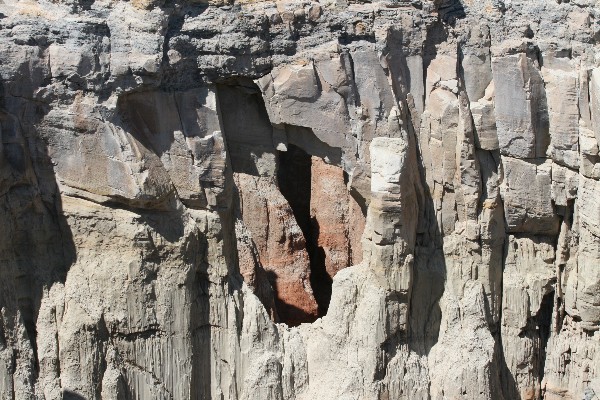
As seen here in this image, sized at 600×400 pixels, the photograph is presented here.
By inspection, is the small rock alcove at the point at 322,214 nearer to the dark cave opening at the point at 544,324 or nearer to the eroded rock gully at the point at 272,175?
the eroded rock gully at the point at 272,175

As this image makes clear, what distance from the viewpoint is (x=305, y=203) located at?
19.9m

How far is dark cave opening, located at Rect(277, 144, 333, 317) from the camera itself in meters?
19.2

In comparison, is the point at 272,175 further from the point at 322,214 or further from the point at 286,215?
the point at 322,214

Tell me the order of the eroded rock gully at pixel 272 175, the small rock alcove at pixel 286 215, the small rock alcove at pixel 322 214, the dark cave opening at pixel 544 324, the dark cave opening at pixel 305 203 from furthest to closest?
1. the dark cave opening at pixel 305 203
2. the small rock alcove at pixel 322 214
3. the dark cave opening at pixel 544 324
4. the small rock alcove at pixel 286 215
5. the eroded rock gully at pixel 272 175

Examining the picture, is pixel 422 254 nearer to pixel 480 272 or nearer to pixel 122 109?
pixel 480 272

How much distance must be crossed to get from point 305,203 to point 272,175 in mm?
3635

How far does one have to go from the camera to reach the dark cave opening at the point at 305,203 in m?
19.2

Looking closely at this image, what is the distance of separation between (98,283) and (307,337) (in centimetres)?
257

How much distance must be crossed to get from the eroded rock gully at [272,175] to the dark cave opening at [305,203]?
131 inches

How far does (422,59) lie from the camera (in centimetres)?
1535

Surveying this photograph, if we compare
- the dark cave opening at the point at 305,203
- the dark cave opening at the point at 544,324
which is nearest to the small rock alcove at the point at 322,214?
the dark cave opening at the point at 305,203

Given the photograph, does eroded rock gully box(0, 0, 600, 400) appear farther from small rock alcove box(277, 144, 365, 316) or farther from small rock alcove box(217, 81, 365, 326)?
small rock alcove box(277, 144, 365, 316)

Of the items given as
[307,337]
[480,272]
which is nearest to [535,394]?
[480,272]

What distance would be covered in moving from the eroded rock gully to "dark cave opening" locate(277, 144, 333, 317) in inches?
131
